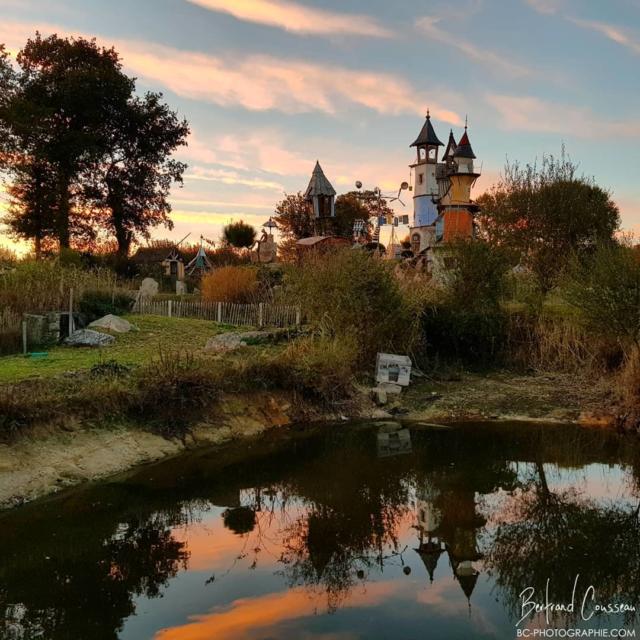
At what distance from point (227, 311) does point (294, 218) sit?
28610mm

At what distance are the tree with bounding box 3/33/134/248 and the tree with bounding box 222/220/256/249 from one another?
376 inches

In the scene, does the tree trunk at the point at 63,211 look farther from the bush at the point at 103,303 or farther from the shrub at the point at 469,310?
the shrub at the point at 469,310

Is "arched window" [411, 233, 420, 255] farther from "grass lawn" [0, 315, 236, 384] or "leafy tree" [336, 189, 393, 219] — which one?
"grass lawn" [0, 315, 236, 384]

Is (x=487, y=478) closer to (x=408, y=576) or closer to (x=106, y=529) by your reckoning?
(x=408, y=576)

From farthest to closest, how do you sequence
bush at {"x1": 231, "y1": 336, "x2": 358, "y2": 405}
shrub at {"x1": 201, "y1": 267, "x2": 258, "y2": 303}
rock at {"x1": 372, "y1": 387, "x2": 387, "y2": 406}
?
shrub at {"x1": 201, "y1": 267, "x2": 258, "y2": 303}, rock at {"x1": 372, "y1": 387, "x2": 387, "y2": 406}, bush at {"x1": 231, "y1": 336, "x2": 358, "y2": 405}

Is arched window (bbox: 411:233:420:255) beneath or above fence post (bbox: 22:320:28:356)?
above

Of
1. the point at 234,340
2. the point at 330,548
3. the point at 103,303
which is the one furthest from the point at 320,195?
the point at 330,548

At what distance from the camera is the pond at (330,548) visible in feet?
18.2

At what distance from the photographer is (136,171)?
3662cm

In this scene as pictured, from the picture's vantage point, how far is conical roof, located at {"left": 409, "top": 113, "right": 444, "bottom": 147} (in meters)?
41.8

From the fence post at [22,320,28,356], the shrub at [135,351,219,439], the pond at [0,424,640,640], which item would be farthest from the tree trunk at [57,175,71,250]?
the pond at [0,424,640,640]

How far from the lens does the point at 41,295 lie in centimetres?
1734

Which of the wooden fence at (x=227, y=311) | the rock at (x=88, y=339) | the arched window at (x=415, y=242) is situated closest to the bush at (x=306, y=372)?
the rock at (x=88, y=339)

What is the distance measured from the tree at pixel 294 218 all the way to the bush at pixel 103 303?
27.8m
